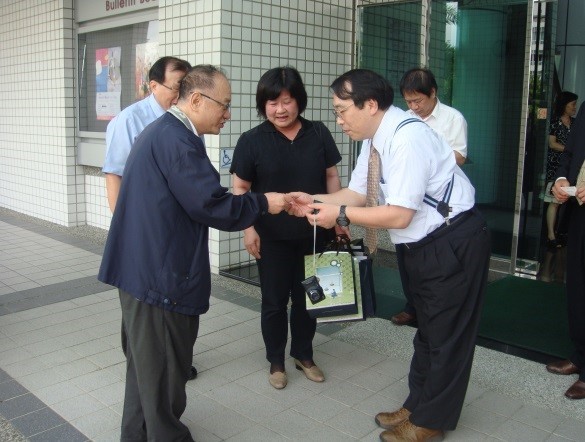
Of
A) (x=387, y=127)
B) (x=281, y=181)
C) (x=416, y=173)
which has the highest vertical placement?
(x=387, y=127)

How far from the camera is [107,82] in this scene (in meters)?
7.77

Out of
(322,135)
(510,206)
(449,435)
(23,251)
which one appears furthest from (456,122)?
(23,251)

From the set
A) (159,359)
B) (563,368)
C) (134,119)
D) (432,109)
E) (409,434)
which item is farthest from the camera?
(432,109)

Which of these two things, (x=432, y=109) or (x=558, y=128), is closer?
(x=432, y=109)

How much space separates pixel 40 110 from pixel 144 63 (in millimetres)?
2161

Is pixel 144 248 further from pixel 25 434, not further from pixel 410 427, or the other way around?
pixel 410 427

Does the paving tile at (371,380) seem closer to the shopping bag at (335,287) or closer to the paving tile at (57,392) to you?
the shopping bag at (335,287)

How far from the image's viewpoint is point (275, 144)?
140 inches

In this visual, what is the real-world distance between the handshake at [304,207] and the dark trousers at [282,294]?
61 centimetres

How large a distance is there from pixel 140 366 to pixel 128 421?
16.7 inches

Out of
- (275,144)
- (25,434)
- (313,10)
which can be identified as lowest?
(25,434)

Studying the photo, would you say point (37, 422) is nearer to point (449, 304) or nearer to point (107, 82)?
point (449, 304)

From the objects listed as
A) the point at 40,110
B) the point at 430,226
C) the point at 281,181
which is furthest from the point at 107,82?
the point at 430,226

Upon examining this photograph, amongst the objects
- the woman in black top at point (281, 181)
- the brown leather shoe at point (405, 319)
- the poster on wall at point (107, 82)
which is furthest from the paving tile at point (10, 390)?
the poster on wall at point (107, 82)
